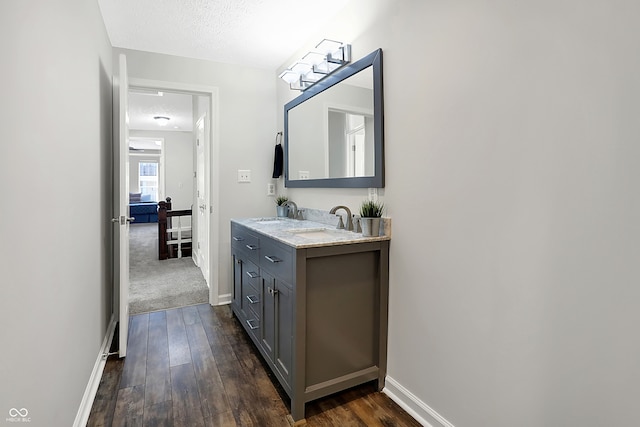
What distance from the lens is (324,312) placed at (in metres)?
1.74

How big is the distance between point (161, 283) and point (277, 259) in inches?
105

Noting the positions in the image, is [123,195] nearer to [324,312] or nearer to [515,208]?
[324,312]

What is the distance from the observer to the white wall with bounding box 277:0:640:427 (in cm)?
95

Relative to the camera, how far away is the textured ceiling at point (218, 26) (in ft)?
7.20

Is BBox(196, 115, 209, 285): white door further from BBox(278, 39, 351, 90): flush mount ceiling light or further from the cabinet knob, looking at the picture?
the cabinet knob

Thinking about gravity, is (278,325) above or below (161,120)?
below

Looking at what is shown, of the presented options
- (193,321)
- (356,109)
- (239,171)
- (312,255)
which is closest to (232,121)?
(239,171)

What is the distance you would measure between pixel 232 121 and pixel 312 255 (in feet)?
6.74

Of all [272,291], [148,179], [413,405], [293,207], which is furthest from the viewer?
[148,179]

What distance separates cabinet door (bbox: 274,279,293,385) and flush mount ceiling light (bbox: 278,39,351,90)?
1.47m

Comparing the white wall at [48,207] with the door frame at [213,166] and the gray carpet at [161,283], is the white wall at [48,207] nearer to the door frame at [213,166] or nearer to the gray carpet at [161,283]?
the door frame at [213,166]

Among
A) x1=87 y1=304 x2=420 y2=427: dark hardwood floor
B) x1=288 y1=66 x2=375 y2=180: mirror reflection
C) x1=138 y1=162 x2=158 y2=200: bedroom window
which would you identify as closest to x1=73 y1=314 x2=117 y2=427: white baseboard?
x1=87 y1=304 x2=420 y2=427: dark hardwood floor

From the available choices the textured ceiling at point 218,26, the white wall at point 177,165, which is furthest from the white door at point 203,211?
the white wall at point 177,165

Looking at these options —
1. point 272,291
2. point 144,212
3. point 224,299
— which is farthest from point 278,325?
point 144,212
